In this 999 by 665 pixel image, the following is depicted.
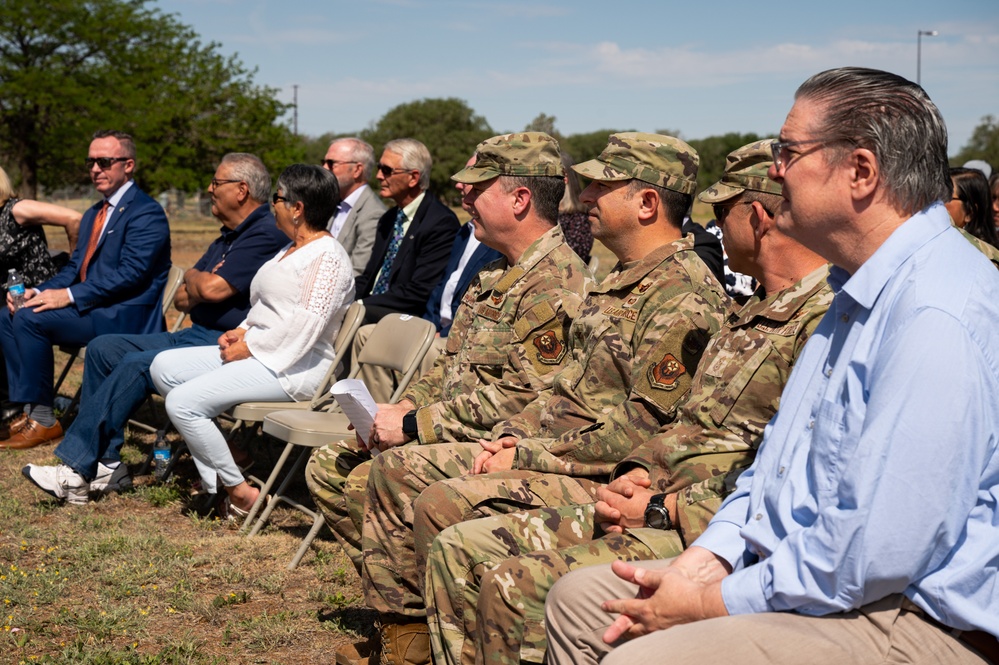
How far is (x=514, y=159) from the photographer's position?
163 inches

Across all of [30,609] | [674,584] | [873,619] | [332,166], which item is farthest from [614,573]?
[332,166]

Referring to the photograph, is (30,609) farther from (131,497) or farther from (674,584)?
(674,584)

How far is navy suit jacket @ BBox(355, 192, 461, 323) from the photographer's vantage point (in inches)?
263

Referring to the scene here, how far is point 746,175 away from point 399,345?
8.03 feet

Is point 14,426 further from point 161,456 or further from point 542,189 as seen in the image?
point 542,189

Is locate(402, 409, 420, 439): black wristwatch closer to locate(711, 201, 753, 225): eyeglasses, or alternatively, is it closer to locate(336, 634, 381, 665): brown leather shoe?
locate(336, 634, 381, 665): brown leather shoe

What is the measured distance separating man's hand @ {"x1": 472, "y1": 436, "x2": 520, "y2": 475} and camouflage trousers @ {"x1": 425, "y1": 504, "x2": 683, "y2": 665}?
42cm

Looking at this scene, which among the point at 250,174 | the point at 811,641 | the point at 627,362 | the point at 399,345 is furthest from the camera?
the point at 250,174

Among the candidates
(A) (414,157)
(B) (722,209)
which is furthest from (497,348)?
(A) (414,157)

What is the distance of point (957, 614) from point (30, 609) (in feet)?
12.3

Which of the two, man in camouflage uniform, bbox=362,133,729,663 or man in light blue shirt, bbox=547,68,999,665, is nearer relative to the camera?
man in light blue shirt, bbox=547,68,999,665

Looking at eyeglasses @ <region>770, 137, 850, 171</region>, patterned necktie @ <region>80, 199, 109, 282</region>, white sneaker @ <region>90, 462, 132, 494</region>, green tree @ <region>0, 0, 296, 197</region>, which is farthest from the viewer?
green tree @ <region>0, 0, 296, 197</region>

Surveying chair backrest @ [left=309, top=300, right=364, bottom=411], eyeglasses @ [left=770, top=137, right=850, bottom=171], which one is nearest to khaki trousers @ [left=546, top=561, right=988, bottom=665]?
eyeglasses @ [left=770, top=137, right=850, bottom=171]

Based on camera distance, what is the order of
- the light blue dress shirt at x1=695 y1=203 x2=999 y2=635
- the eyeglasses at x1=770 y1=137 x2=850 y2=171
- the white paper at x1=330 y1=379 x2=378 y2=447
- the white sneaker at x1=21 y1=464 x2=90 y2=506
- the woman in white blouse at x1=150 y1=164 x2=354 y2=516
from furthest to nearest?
the white sneaker at x1=21 y1=464 x2=90 y2=506, the woman in white blouse at x1=150 y1=164 x2=354 y2=516, the white paper at x1=330 y1=379 x2=378 y2=447, the eyeglasses at x1=770 y1=137 x2=850 y2=171, the light blue dress shirt at x1=695 y1=203 x2=999 y2=635
